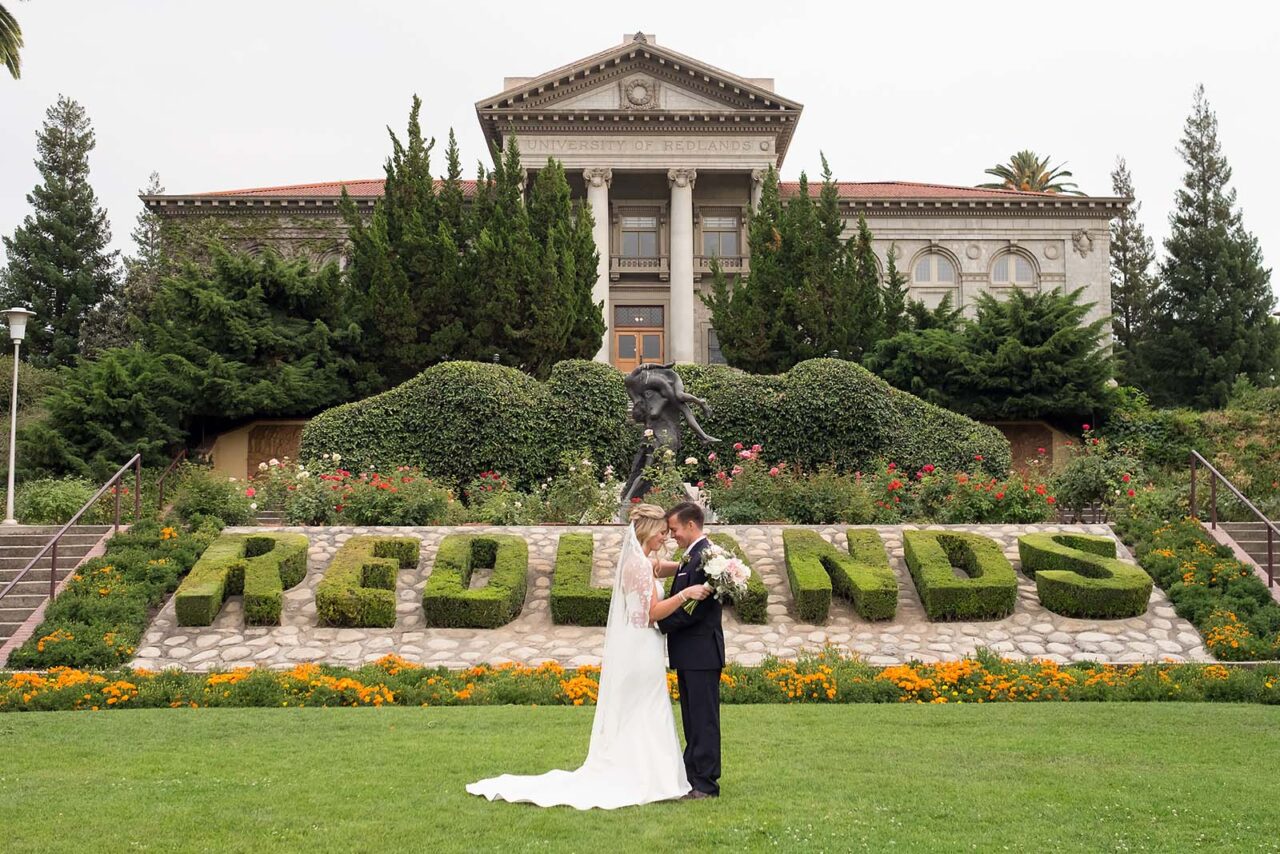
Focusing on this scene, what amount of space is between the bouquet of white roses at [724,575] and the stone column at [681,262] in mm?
36667

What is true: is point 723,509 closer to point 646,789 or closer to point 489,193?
point 646,789

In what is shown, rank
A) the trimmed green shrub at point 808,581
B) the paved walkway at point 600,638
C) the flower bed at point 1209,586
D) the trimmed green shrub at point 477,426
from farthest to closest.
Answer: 1. the trimmed green shrub at point 477,426
2. the trimmed green shrub at point 808,581
3. the paved walkway at point 600,638
4. the flower bed at point 1209,586

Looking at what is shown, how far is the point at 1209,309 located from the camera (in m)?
43.0

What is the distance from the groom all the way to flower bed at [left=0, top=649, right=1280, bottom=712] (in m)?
3.81

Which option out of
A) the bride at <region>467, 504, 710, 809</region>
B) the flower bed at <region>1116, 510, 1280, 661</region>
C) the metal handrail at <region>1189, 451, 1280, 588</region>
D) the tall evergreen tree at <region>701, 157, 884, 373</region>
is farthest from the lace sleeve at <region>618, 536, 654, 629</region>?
the tall evergreen tree at <region>701, 157, 884, 373</region>

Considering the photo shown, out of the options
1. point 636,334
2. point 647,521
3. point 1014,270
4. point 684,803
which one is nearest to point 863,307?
point 636,334

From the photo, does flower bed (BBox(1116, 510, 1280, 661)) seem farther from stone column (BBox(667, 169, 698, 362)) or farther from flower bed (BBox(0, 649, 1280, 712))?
stone column (BBox(667, 169, 698, 362))

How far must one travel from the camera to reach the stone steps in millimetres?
14594

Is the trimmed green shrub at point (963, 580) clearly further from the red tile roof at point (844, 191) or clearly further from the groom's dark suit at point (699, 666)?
the red tile roof at point (844, 191)

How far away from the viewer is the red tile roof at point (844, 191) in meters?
44.5

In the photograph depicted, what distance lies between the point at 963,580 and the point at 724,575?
916cm

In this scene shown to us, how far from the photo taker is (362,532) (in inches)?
670

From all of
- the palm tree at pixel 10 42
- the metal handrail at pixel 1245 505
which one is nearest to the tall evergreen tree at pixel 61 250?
the palm tree at pixel 10 42

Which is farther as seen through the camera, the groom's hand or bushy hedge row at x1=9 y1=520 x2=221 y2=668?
bushy hedge row at x1=9 y1=520 x2=221 y2=668
